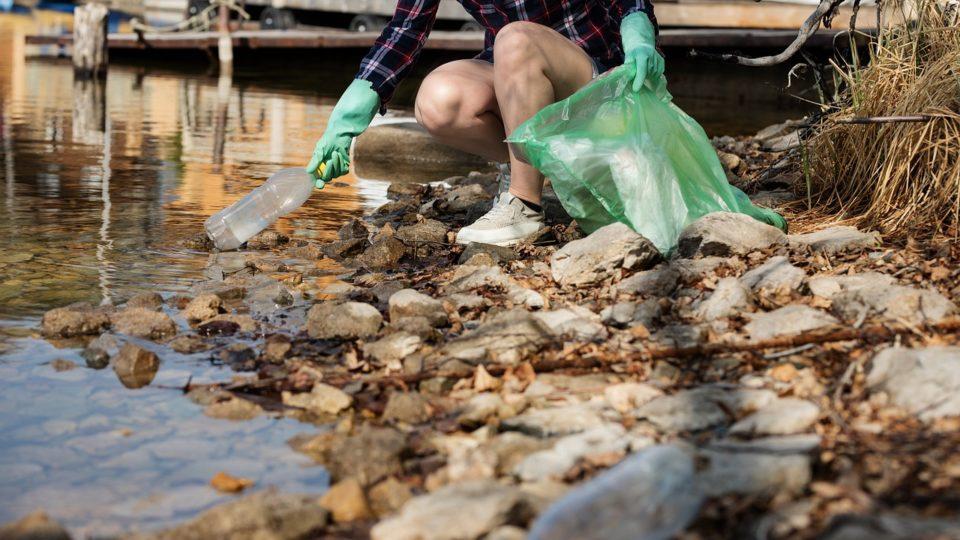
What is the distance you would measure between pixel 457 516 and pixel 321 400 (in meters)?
0.72

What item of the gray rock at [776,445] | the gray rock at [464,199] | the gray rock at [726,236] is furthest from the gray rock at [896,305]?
the gray rock at [464,199]

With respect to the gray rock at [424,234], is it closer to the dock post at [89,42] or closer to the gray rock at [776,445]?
the gray rock at [776,445]

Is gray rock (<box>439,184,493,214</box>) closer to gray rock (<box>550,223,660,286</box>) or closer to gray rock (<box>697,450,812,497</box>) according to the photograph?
gray rock (<box>550,223,660,286</box>)

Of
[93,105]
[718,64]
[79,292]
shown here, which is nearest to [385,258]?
[79,292]

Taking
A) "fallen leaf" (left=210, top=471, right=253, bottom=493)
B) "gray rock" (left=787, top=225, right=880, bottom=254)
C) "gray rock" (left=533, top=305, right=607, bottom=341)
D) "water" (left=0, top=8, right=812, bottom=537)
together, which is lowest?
"water" (left=0, top=8, right=812, bottom=537)

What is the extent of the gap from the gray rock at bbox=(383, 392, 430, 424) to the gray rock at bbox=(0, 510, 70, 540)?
0.74 metres

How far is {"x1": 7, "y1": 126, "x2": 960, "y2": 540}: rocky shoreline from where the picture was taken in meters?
1.65

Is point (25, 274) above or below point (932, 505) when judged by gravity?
below

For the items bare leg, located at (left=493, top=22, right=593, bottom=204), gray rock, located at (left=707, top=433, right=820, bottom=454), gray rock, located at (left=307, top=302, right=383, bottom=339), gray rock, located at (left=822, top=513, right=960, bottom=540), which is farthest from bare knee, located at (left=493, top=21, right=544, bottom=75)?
gray rock, located at (left=822, top=513, right=960, bottom=540)

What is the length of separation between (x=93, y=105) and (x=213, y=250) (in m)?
6.31

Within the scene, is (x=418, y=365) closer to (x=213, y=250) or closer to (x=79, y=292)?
(x=79, y=292)

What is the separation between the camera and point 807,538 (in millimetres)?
1510

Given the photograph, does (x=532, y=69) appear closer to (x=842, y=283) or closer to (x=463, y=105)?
(x=463, y=105)

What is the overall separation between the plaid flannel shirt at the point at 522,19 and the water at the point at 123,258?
835mm
